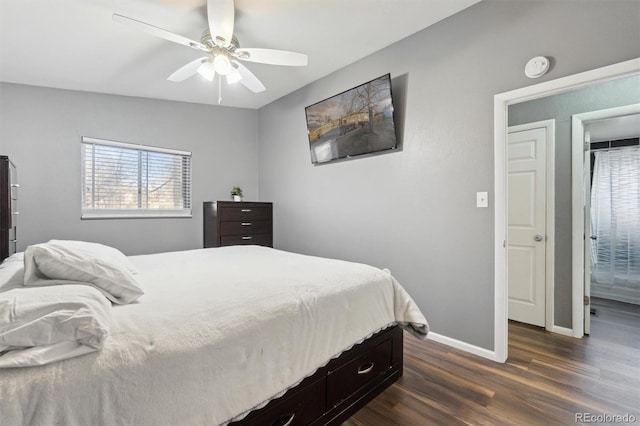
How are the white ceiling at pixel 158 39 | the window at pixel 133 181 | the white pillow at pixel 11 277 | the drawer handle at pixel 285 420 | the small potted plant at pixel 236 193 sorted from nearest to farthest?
the white pillow at pixel 11 277 → the drawer handle at pixel 285 420 → the white ceiling at pixel 158 39 → the window at pixel 133 181 → the small potted plant at pixel 236 193

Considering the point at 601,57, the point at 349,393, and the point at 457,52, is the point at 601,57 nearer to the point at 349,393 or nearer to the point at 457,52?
the point at 457,52

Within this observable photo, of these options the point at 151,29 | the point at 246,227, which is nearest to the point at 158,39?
the point at 151,29

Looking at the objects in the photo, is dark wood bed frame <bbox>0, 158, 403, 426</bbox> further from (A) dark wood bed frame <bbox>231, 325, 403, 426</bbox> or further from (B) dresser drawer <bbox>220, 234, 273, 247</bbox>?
(B) dresser drawer <bbox>220, 234, 273, 247</bbox>

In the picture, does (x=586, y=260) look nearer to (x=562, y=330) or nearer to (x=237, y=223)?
(x=562, y=330)

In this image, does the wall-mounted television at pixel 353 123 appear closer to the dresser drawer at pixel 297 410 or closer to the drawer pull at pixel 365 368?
the drawer pull at pixel 365 368

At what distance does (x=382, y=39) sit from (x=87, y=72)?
289cm

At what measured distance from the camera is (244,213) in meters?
3.89

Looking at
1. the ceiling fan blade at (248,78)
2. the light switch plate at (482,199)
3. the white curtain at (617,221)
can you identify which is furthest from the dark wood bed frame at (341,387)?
the white curtain at (617,221)

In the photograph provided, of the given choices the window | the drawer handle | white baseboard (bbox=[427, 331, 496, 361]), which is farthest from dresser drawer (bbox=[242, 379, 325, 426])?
the window

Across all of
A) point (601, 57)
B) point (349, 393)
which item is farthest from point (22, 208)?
point (601, 57)

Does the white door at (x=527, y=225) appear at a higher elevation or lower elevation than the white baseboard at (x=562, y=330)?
higher

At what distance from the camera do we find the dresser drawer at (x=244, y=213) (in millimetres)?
3695

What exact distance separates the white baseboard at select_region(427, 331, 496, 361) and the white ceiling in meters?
2.67

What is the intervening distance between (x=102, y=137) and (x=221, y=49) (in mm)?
2176
